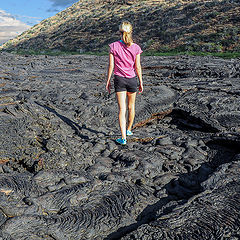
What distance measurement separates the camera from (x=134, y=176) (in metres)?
2.65

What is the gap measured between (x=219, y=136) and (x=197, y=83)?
2.64m

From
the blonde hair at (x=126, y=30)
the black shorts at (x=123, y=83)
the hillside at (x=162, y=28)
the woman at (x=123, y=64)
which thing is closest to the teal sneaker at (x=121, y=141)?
the woman at (x=123, y=64)

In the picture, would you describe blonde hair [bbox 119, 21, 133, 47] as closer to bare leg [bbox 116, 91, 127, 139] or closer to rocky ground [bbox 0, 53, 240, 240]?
bare leg [bbox 116, 91, 127, 139]

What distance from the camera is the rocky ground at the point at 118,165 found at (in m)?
1.89

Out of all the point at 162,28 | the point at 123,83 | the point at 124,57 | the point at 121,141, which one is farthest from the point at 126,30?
the point at 162,28

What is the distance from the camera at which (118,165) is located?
2883 millimetres

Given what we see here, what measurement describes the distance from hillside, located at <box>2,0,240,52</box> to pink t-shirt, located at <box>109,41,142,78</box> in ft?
42.3

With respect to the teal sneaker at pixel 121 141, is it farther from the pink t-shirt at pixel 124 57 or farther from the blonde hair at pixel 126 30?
the blonde hair at pixel 126 30

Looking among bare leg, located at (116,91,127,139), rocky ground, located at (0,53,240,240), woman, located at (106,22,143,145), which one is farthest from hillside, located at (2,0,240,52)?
bare leg, located at (116,91,127,139)

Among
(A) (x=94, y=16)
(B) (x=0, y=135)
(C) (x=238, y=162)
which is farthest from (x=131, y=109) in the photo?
(A) (x=94, y=16)

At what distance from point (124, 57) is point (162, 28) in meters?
21.2

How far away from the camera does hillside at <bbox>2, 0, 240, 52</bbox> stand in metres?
17.0

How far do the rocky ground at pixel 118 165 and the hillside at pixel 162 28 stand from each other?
39.0ft

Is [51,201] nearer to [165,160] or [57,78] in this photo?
[165,160]
